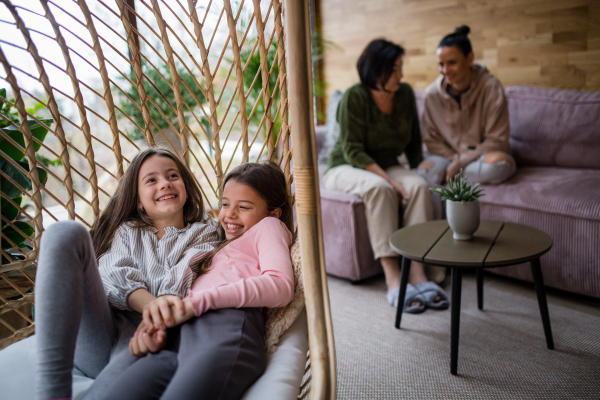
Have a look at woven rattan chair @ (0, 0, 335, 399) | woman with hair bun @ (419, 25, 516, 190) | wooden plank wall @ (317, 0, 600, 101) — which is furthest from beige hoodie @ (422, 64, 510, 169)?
woven rattan chair @ (0, 0, 335, 399)

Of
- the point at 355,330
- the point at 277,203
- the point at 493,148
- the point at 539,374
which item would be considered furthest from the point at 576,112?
the point at 277,203

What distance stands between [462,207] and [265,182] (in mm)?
787

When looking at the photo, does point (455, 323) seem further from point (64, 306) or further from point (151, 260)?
point (64, 306)

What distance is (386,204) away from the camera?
196 centimetres

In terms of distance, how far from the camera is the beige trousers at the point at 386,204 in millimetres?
1956

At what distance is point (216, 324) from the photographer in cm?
79

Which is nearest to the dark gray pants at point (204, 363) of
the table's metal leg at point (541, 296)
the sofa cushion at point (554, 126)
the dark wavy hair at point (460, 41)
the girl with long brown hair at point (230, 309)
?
the girl with long brown hair at point (230, 309)

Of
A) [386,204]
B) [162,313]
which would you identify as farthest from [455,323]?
[162,313]

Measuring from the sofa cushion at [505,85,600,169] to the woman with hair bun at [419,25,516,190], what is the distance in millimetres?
176

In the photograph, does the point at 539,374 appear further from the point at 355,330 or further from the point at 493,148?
the point at 493,148

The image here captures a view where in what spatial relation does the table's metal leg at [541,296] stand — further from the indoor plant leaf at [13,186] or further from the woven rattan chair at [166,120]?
the indoor plant leaf at [13,186]

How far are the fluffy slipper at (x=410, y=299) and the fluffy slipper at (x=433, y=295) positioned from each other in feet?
0.07

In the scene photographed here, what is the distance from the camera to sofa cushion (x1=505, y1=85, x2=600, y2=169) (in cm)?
207

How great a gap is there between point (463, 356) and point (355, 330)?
387 millimetres
